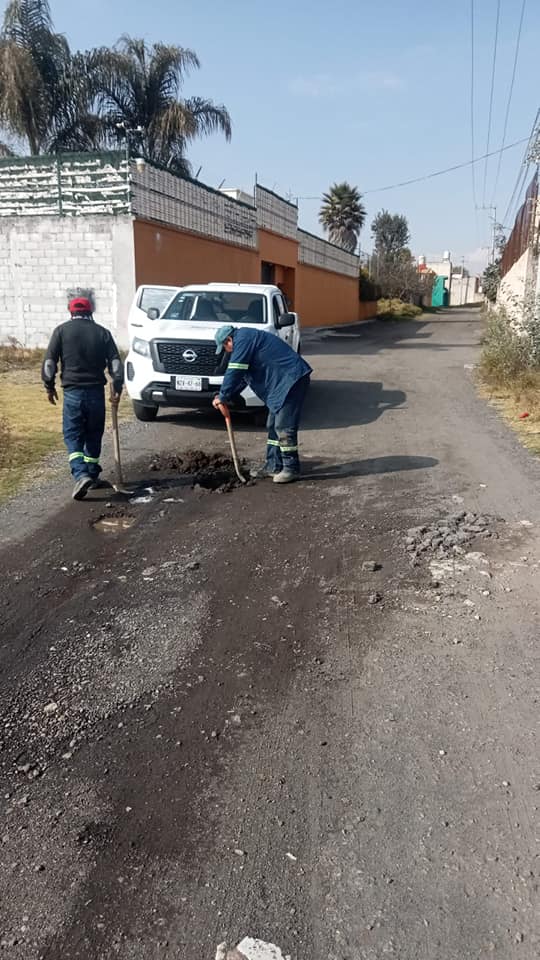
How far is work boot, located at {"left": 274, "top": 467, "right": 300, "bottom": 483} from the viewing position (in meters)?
7.19

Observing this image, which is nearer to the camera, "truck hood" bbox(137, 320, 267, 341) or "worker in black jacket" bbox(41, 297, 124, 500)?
"worker in black jacket" bbox(41, 297, 124, 500)

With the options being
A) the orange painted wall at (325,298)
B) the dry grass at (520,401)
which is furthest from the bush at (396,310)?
the dry grass at (520,401)

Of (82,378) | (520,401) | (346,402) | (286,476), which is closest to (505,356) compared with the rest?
(520,401)

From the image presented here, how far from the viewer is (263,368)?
7.22 m

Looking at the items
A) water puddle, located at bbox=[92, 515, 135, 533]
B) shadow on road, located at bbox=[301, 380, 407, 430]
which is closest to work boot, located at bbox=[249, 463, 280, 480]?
water puddle, located at bbox=[92, 515, 135, 533]

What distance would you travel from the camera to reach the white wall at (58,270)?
56.2ft

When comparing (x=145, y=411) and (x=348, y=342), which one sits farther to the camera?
(x=348, y=342)

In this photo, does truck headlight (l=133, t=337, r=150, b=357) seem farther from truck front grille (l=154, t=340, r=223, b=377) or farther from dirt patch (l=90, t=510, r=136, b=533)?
dirt patch (l=90, t=510, r=136, b=533)

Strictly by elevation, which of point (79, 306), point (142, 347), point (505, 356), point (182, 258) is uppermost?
point (182, 258)

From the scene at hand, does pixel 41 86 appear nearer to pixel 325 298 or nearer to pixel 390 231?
pixel 325 298

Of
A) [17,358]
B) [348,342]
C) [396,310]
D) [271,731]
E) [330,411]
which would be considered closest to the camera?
[271,731]

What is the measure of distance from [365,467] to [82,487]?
121 inches

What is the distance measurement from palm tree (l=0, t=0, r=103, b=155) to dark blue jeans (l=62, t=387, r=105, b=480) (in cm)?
2190

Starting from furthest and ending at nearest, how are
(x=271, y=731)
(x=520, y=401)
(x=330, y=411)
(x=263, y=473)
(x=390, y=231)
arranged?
(x=390, y=231)
(x=520, y=401)
(x=330, y=411)
(x=263, y=473)
(x=271, y=731)
